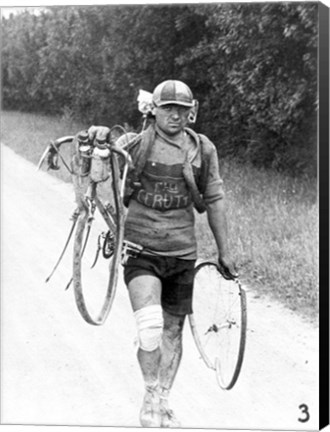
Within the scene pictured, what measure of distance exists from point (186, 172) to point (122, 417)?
132cm

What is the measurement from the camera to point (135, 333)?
4516mm

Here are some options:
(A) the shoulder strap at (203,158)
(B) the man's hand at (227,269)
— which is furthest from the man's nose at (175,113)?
(B) the man's hand at (227,269)

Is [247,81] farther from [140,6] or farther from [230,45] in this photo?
[140,6]

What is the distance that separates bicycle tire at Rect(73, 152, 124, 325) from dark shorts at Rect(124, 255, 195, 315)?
12 cm

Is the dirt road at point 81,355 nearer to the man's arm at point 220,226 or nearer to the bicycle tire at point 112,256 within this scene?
the bicycle tire at point 112,256

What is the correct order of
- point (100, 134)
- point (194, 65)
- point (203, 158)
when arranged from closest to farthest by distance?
point (100, 134) → point (203, 158) → point (194, 65)

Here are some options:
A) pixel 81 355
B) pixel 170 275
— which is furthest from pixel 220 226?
pixel 81 355

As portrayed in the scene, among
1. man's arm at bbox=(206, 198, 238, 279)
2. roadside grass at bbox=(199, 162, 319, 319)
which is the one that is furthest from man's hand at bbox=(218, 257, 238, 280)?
roadside grass at bbox=(199, 162, 319, 319)

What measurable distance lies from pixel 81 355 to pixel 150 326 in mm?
627

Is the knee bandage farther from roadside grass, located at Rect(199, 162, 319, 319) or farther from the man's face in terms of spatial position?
the man's face

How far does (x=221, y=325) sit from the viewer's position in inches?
180

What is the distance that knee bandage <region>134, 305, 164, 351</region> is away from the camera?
13.7 ft

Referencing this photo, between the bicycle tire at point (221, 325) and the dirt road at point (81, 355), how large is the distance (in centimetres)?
5

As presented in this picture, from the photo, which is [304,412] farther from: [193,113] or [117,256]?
[193,113]
